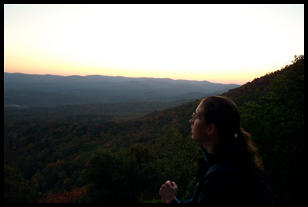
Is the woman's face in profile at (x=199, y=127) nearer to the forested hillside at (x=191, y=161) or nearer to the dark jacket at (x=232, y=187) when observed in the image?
the dark jacket at (x=232, y=187)

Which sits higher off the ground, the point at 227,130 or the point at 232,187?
the point at 227,130

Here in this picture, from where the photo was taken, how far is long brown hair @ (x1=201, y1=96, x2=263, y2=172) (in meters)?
1.96

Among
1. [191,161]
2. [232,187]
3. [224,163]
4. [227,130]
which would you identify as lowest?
[191,161]

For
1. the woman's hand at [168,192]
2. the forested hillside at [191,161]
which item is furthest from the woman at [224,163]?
the forested hillside at [191,161]

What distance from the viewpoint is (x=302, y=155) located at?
8.80 m

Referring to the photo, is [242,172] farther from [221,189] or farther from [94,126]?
[94,126]

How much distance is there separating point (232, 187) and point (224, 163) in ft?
0.71

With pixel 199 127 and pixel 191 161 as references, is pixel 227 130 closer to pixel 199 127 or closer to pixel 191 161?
pixel 199 127

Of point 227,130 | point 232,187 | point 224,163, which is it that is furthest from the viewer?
point 227,130

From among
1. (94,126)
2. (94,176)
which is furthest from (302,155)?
(94,126)

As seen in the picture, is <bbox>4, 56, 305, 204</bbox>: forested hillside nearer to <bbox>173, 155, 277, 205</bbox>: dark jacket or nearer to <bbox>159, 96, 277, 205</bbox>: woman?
<bbox>159, 96, 277, 205</bbox>: woman

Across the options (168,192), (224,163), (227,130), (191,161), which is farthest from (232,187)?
(191,161)

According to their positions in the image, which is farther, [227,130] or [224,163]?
[227,130]

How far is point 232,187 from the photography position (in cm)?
166
